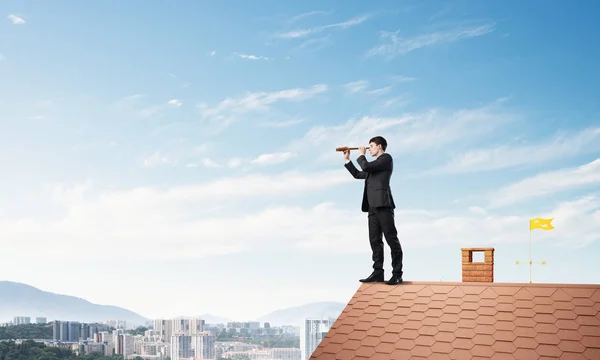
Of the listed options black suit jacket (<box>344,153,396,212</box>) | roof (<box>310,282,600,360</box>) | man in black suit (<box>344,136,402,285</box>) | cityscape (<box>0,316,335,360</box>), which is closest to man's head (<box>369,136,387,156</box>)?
man in black suit (<box>344,136,402,285</box>)

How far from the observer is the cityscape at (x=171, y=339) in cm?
Result: 3116

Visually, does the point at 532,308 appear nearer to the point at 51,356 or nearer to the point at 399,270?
the point at 399,270

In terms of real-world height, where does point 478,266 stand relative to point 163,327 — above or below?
above

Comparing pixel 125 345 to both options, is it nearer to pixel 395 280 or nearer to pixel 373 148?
pixel 395 280

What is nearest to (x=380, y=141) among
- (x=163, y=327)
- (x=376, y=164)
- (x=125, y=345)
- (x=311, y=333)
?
(x=376, y=164)

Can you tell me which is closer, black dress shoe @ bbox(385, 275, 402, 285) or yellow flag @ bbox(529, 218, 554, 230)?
yellow flag @ bbox(529, 218, 554, 230)

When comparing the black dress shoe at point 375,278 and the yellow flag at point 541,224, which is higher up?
the yellow flag at point 541,224

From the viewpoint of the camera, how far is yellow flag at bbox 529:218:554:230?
27.2 feet

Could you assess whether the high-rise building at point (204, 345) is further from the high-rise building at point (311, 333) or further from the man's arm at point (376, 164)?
the man's arm at point (376, 164)

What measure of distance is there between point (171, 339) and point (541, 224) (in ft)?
103

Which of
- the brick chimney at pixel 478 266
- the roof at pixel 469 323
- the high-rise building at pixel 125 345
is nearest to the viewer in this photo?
the roof at pixel 469 323

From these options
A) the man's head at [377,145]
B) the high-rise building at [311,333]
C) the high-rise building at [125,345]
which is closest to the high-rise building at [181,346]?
the high-rise building at [125,345]

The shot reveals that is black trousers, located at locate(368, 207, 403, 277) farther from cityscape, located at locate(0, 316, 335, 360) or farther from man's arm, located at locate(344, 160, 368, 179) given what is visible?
cityscape, located at locate(0, 316, 335, 360)

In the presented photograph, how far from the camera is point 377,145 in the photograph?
8.56 m
